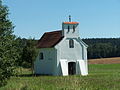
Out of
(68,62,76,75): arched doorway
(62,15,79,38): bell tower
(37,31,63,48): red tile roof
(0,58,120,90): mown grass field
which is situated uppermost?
(62,15,79,38): bell tower

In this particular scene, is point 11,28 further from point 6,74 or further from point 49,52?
point 49,52

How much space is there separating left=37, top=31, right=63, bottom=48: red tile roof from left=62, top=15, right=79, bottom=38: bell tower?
3.50 feet

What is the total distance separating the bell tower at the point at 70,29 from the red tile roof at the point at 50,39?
1.07 m

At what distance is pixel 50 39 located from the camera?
167 ft

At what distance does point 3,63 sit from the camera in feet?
49.0

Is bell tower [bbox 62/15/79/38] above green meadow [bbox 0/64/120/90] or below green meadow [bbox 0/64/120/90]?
above

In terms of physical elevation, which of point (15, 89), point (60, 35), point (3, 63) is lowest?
point (15, 89)

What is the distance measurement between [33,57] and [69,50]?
5698mm

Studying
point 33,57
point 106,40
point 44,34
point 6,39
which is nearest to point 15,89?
point 6,39

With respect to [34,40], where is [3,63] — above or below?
below

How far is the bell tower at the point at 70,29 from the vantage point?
48.7m

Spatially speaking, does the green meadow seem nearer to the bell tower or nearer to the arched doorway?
the arched doorway

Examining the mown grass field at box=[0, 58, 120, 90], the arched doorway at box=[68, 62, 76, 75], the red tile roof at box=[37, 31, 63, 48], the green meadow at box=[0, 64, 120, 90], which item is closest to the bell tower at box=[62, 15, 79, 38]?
the red tile roof at box=[37, 31, 63, 48]

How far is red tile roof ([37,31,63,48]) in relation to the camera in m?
48.9
